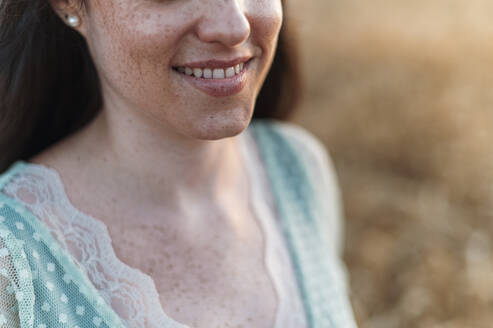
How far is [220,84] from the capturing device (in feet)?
3.48

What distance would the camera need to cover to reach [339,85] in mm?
3133

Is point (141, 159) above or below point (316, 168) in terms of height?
above

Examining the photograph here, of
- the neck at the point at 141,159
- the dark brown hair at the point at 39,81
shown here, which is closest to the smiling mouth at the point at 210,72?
the neck at the point at 141,159

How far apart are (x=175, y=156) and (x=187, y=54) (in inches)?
11.8

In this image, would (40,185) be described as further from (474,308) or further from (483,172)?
(483,172)

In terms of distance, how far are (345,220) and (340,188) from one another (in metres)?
A: 0.20

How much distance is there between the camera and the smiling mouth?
1.05m

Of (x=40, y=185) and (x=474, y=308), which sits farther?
(x=474, y=308)

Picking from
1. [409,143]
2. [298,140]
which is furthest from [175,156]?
[409,143]

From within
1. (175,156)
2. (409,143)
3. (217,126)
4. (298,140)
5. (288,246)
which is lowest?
(409,143)

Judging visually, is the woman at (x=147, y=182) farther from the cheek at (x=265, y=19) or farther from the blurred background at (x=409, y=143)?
the blurred background at (x=409, y=143)

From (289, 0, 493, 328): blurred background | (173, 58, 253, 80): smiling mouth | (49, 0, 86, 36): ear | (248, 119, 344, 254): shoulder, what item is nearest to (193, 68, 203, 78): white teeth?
(173, 58, 253, 80): smiling mouth

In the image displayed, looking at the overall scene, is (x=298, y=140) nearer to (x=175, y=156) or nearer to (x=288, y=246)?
(x=288, y=246)

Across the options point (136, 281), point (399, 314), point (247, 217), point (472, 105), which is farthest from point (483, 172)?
point (136, 281)
